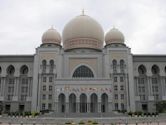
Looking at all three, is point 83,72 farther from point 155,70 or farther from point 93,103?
point 155,70

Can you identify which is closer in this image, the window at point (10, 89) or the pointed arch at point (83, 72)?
the pointed arch at point (83, 72)

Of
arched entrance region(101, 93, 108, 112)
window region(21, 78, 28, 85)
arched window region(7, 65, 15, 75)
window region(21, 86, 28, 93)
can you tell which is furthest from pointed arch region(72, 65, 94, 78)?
arched window region(7, 65, 15, 75)

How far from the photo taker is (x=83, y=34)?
50812mm

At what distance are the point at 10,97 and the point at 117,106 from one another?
68.1ft

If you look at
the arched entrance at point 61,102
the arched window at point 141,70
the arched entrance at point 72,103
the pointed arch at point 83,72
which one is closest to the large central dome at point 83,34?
the pointed arch at point 83,72

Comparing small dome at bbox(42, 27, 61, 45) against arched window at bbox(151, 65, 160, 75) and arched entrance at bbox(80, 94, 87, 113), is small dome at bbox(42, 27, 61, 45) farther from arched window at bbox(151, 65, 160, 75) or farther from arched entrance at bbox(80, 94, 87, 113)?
arched window at bbox(151, 65, 160, 75)

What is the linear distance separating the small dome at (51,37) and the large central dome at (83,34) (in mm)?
2721

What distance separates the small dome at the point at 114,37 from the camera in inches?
1938

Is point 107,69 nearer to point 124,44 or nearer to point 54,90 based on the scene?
point 124,44

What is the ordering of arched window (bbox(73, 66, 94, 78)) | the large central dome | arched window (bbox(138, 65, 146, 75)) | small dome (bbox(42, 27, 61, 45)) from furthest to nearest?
the large central dome < small dome (bbox(42, 27, 61, 45)) < arched window (bbox(138, 65, 146, 75)) < arched window (bbox(73, 66, 94, 78))

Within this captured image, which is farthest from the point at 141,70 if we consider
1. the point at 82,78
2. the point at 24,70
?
the point at 24,70

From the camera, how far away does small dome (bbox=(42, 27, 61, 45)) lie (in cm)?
4941

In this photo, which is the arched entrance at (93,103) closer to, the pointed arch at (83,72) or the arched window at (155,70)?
the pointed arch at (83,72)

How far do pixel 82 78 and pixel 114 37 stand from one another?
12102 millimetres
